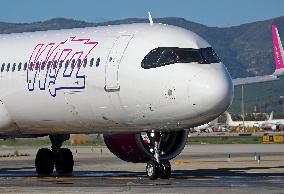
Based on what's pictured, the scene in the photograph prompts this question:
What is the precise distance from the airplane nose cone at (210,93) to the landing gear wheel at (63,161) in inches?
382

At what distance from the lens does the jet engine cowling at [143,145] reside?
1287 inches

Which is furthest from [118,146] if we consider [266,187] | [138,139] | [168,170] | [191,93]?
[266,187]

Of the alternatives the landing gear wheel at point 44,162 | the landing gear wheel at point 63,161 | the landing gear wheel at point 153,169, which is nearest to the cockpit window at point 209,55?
the landing gear wheel at point 153,169

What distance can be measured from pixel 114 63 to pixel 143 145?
3762 millimetres

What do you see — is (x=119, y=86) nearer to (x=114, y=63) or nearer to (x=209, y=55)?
(x=114, y=63)

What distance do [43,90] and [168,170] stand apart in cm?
535

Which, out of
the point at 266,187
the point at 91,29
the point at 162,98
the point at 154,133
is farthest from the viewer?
the point at 91,29

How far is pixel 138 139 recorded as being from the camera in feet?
109

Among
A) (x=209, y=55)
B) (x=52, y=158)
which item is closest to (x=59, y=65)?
(x=209, y=55)

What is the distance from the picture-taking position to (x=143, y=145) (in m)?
33.2

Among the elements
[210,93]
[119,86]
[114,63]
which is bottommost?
[210,93]

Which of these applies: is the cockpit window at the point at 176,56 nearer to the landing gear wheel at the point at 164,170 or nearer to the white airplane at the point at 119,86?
the white airplane at the point at 119,86

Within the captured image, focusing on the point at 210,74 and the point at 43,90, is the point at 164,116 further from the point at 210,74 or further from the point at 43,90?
the point at 43,90

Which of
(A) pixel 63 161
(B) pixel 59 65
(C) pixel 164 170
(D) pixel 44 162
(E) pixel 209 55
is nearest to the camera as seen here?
(E) pixel 209 55
